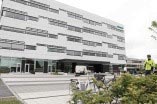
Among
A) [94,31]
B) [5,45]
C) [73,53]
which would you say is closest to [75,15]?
[94,31]

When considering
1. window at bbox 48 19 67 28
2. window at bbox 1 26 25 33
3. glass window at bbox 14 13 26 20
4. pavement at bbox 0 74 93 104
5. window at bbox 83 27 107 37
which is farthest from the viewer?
window at bbox 83 27 107 37

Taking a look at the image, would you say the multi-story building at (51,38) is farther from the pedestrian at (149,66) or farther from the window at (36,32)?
the pedestrian at (149,66)

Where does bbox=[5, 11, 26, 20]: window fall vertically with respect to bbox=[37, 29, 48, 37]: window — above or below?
above

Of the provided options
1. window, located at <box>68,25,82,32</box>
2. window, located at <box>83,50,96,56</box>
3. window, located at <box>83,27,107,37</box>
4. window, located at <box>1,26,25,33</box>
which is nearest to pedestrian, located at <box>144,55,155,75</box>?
window, located at <box>1,26,25,33</box>

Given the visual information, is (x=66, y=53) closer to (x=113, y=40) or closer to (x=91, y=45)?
(x=91, y=45)

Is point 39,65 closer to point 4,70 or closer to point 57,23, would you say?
point 4,70

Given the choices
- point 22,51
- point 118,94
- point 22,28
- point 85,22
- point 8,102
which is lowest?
point 8,102

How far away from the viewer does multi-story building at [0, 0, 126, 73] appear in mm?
45250

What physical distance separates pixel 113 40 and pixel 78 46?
18284 mm

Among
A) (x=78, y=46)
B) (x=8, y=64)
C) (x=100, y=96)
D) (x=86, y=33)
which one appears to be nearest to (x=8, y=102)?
(x=100, y=96)

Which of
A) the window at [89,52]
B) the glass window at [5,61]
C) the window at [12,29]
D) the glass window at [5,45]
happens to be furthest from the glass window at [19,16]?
the window at [89,52]

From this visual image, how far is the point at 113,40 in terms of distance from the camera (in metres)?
73.4

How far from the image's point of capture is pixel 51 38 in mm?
52531

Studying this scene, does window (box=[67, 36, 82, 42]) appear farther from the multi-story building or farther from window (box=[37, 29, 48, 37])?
window (box=[37, 29, 48, 37])
